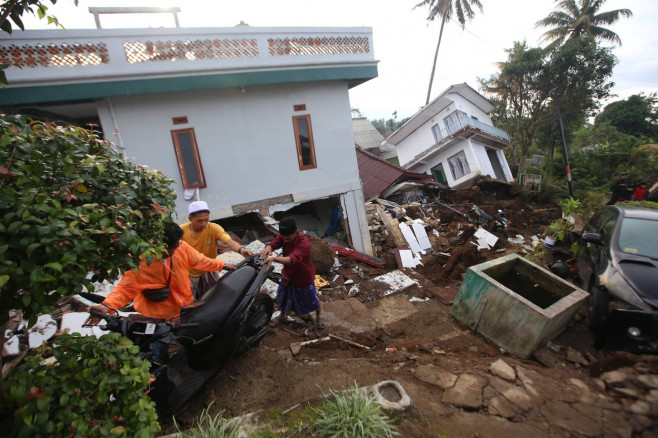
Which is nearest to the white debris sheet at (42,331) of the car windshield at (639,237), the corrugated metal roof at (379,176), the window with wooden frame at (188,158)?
the window with wooden frame at (188,158)

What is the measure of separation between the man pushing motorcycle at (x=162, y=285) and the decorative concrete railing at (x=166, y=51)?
17.0 feet

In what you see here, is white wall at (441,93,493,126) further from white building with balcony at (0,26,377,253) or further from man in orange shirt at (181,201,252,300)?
man in orange shirt at (181,201,252,300)

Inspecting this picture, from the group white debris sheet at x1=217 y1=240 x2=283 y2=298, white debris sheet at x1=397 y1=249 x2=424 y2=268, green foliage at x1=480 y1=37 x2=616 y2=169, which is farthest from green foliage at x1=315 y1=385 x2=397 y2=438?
green foliage at x1=480 y1=37 x2=616 y2=169

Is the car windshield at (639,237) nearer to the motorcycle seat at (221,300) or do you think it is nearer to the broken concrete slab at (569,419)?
the broken concrete slab at (569,419)

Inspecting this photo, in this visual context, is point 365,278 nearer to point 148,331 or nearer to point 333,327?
point 333,327

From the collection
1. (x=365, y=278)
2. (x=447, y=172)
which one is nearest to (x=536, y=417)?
(x=365, y=278)

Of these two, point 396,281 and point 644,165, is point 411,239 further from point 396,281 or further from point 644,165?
point 644,165

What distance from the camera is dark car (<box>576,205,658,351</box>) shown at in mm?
2826

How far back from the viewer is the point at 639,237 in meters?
3.79

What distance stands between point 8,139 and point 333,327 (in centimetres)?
391

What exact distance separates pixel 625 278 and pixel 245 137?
724 centimetres

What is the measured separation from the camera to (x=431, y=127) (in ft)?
61.7

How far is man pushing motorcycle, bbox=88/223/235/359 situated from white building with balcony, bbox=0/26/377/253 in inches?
184

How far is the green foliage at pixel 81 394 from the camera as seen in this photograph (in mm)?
1077
